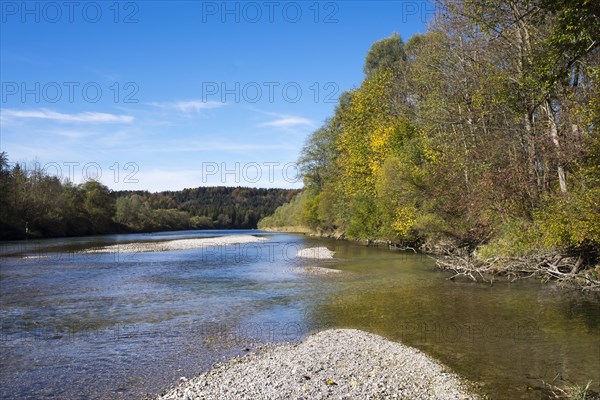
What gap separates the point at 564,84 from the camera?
62.1 feet

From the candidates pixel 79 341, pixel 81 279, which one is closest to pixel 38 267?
pixel 81 279

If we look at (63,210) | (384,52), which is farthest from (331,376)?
(63,210)

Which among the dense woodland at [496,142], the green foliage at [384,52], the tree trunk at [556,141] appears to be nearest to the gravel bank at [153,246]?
the dense woodland at [496,142]

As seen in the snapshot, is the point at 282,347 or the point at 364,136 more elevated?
the point at 364,136

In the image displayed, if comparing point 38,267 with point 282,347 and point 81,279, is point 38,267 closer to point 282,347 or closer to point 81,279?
point 81,279

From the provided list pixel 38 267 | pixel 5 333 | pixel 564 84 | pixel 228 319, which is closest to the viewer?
pixel 5 333

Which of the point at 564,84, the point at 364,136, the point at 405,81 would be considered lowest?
the point at 564,84

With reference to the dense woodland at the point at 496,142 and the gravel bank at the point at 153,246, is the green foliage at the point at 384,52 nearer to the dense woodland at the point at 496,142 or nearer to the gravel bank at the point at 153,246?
the dense woodland at the point at 496,142

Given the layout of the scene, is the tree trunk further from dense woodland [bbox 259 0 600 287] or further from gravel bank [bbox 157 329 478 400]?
gravel bank [bbox 157 329 478 400]

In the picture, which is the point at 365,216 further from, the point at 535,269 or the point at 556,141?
the point at 556,141

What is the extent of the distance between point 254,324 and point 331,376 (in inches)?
230

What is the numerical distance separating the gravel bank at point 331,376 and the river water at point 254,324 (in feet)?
2.57

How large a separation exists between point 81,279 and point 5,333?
12315 mm

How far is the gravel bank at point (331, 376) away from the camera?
8680 mm
